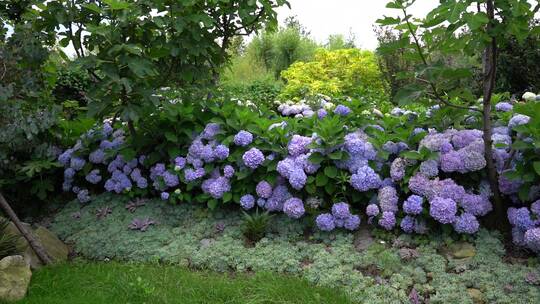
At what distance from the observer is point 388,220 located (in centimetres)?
361

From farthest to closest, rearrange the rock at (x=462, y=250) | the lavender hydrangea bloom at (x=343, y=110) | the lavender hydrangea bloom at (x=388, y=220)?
→ 1. the lavender hydrangea bloom at (x=343, y=110)
2. the lavender hydrangea bloom at (x=388, y=220)
3. the rock at (x=462, y=250)

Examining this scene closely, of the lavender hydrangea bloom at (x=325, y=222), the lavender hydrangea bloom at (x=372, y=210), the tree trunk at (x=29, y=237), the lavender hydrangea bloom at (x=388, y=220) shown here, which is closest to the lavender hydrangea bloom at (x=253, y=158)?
the lavender hydrangea bloom at (x=325, y=222)

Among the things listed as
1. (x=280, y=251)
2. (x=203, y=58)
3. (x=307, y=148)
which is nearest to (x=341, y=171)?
(x=307, y=148)

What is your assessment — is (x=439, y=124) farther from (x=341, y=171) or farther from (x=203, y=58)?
(x=203, y=58)

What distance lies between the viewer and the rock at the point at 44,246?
371 cm

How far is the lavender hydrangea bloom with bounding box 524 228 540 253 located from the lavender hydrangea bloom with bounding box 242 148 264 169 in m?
1.88

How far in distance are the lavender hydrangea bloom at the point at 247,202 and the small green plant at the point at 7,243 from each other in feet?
5.34

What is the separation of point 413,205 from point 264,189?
3.63 feet

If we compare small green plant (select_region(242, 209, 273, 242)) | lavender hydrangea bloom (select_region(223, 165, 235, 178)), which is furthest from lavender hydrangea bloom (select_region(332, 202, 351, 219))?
lavender hydrangea bloom (select_region(223, 165, 235, 178))

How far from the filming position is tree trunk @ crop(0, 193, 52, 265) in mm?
3594

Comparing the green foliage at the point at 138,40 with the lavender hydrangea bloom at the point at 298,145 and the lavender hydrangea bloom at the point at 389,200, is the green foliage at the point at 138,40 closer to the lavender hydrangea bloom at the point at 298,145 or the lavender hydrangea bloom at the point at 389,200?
the lavender hydrangea bloom at the point at 298,145

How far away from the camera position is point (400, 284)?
3.15 metres

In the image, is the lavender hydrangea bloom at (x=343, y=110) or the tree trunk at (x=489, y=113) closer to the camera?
the tree trunk at (x=489, y=113)

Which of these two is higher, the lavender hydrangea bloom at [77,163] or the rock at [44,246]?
the lavender hydrangea bloom at [77,163]
